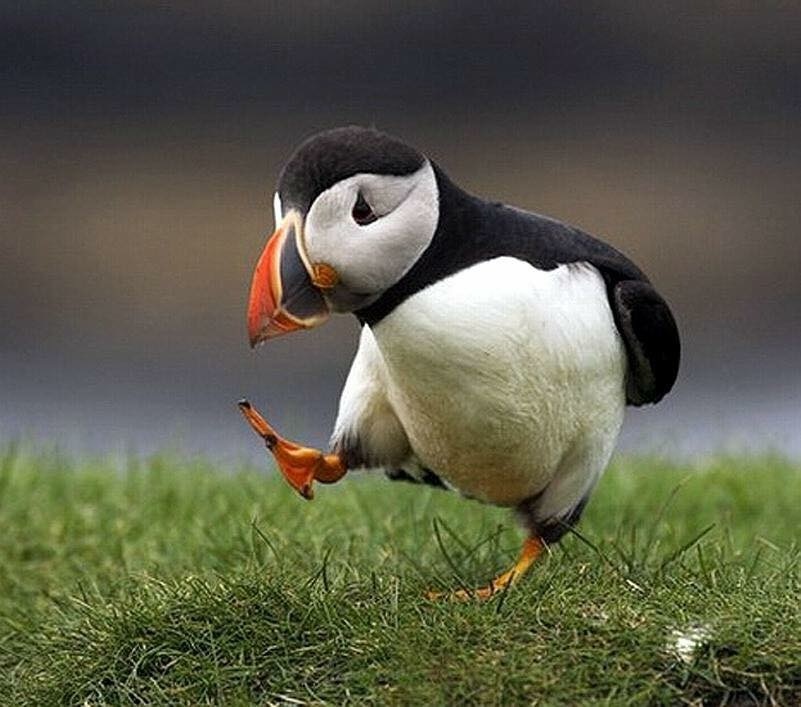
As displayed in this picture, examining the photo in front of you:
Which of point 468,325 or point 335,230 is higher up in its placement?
point 335,230

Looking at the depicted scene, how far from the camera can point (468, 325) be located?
4.88m

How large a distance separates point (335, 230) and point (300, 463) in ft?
2.42

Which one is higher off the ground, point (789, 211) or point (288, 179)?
point (288, 179)

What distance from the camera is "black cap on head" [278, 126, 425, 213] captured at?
473 cm

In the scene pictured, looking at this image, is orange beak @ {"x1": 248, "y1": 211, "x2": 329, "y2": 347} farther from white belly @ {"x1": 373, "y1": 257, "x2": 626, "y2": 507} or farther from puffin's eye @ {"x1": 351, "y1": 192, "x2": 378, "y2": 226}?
white belly @ {"x1": 373, "y1": 257, "x2": 626, "y2": 507}

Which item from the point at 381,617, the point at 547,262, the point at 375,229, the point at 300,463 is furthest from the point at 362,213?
the point at 381,617

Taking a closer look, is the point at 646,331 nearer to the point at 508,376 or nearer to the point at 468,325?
the point at 508,376

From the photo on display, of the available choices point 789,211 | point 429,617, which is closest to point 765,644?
point 429,617

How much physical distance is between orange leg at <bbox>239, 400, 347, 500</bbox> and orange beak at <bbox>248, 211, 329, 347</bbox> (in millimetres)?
463

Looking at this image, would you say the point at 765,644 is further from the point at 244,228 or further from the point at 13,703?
the point at 244,228

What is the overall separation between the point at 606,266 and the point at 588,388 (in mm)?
286

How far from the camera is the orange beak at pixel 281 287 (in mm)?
4715

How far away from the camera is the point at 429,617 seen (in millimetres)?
4711

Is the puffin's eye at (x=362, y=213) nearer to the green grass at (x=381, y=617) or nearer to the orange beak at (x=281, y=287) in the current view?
the orange beak at (x=281, y=287)
